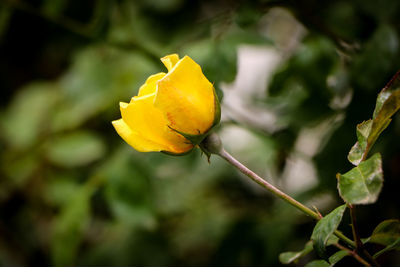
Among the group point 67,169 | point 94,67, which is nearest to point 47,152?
point 67,169

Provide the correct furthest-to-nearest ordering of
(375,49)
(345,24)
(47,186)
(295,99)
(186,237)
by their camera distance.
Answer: (47,186) < (186,237) < (295,99) < (345,24) < (375,49)

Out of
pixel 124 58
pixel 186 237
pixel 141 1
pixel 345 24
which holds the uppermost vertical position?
pixel 345 24

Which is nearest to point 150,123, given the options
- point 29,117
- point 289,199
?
point 289,199

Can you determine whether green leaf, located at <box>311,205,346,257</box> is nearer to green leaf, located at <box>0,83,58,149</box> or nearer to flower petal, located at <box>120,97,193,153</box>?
flower petal, located at <box>120,97,193,153</box>

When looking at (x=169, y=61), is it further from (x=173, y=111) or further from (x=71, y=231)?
(x=71, y=231)

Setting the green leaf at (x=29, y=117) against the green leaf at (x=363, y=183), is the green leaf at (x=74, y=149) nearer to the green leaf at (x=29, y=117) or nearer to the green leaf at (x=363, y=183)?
the green leaf at (x=29, y=117)

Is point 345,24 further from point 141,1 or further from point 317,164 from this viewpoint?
point 141,1
